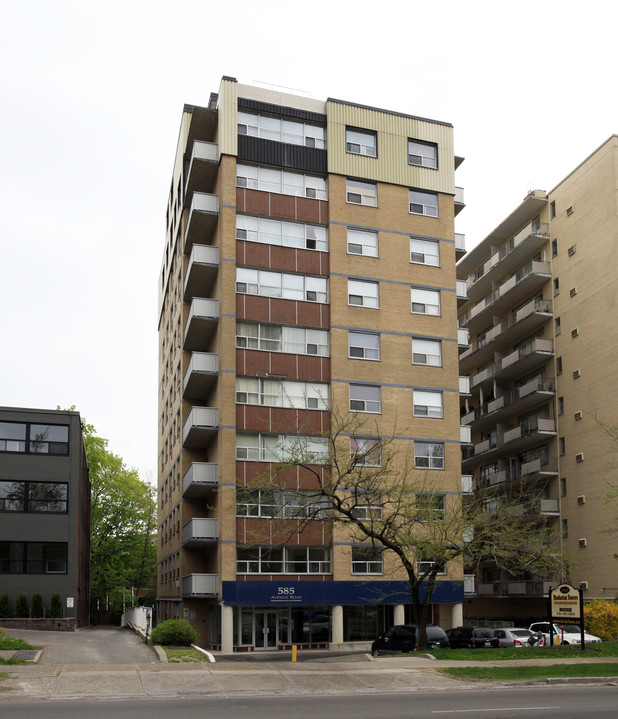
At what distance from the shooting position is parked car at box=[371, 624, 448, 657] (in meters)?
31.4

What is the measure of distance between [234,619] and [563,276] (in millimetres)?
30846

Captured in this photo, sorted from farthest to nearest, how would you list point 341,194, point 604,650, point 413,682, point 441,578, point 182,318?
point 182,318, point 341,194, point 441,578, point 604,650, point 413,682

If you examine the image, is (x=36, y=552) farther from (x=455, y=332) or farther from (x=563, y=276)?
(x=563, y=276)

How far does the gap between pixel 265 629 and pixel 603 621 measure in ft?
50.4

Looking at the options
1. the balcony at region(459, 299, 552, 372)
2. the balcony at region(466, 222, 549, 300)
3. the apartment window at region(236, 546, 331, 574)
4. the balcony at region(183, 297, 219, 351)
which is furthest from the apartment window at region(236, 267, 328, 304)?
the balcony at region(466, 222, 549, 300)

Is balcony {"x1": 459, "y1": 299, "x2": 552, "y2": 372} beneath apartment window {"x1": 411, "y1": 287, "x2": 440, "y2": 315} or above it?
above

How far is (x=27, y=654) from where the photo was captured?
2750cm

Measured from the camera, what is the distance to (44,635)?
39188 millimetres

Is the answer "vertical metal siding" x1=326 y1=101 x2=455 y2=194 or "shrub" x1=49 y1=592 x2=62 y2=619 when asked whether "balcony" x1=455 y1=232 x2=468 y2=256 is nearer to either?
"vertical metal siding" x1=326 y1=101 x2=455 y2=194

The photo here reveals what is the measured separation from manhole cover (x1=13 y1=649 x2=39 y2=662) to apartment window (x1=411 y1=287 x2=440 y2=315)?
978 inches

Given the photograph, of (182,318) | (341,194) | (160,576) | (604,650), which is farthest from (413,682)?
(160,576)

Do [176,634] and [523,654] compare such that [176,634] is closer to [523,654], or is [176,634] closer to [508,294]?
[523,654]

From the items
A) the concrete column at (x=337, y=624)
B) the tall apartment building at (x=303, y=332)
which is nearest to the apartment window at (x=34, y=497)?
the tall apartment building at (x=303, y=332)

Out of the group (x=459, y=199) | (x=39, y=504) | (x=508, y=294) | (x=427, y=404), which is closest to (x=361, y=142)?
(x=459, y=199)
